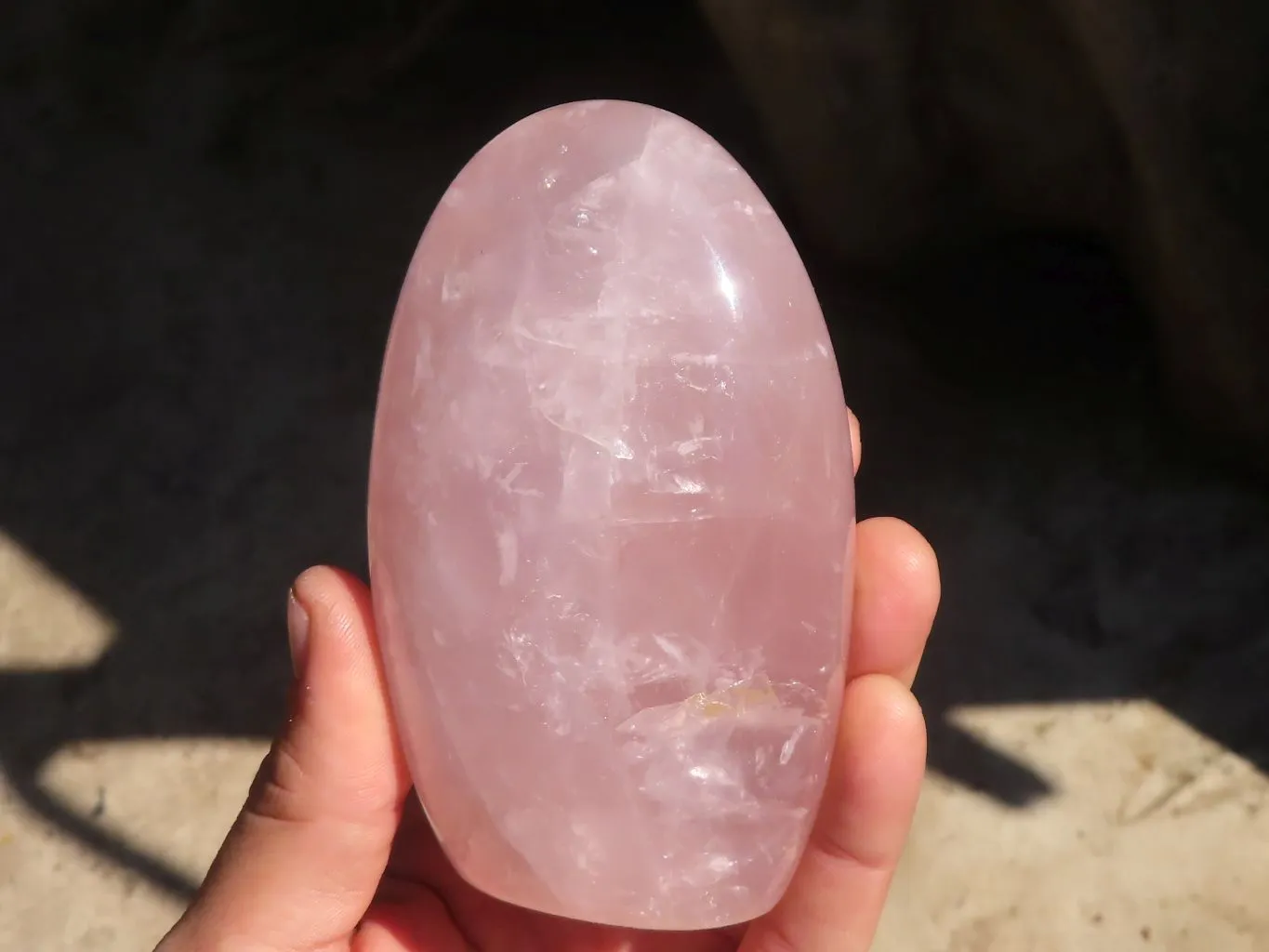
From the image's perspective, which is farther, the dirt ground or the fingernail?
the dirt ground

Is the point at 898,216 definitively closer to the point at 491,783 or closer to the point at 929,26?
the point at 929,26

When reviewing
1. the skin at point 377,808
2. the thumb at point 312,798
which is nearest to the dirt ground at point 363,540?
the skin at point 377,808

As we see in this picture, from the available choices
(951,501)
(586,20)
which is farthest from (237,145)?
(951,501)

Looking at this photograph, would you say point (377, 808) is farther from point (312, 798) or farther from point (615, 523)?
point (615, 523)

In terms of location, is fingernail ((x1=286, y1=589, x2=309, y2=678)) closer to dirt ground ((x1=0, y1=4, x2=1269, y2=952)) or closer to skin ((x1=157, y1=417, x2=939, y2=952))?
skin ((x1=157, y1=417, x2=939, y2=952))

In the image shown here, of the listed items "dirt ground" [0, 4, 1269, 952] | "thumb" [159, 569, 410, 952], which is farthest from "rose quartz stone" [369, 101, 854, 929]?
"dirt ground" [0, 4, 1269, 952]

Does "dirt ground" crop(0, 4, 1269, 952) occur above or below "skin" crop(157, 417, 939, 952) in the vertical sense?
below

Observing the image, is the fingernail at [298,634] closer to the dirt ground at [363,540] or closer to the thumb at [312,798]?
the thumb at [312,798]
